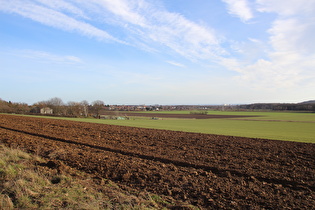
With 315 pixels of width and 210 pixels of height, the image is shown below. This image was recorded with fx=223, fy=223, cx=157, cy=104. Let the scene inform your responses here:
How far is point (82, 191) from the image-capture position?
643 centimetres

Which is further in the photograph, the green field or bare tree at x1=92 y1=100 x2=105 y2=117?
bare tree at x1=92 y1=100 x2=105 y2=117

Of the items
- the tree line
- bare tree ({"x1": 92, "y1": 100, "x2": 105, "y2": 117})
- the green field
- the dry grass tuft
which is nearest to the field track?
the dry grass tuft

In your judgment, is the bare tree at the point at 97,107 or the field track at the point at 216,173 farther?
the bare tree at the point at 97,107

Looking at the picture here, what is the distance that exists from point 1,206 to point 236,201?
6010mm

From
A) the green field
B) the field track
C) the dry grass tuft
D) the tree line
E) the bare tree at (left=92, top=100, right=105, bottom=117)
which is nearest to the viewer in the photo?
the dry grass tuft

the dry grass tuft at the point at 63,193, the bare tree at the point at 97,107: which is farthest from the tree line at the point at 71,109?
the dry grass tuft at the point at 63,193

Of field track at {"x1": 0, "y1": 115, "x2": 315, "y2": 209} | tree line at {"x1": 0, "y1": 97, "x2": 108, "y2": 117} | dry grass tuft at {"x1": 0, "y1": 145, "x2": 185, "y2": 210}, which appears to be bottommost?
field track at {"x1": 0, "y1": 115, "x2": 315, "y2": 209}

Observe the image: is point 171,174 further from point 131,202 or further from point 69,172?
point 69,172

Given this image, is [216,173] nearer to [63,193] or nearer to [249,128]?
[63,193]

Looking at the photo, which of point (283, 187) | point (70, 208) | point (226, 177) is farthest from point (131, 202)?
point (283, 187)

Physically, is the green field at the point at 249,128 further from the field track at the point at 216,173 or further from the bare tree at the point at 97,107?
the bare tree at the point at 97,107

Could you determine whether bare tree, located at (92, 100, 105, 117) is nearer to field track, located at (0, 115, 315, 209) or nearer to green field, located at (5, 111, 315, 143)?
green field, located at (5, 111, 315, 143)

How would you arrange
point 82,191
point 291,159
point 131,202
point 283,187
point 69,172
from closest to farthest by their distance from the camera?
point 131,202 < point 82,191 < point 283,187 < point 69,172 < point 291,159

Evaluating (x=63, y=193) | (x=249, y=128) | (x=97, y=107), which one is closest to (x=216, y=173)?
(x=63, y=193)
